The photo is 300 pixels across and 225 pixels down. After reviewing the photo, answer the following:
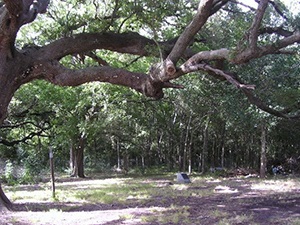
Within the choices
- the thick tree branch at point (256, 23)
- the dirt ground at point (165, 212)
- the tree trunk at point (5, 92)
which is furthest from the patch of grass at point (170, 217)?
the thick tree branch at point (256, 23)

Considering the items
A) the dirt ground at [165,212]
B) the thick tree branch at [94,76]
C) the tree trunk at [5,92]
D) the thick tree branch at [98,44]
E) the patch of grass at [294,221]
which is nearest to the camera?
the patch of grass at [294,221]

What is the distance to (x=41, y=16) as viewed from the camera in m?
12.3

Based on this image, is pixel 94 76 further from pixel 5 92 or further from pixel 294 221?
pixel 294 221

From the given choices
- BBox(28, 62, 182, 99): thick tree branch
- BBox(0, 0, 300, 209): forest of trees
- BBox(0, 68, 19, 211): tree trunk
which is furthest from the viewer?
BBox(28, 62, 182, 99): thick tree branch

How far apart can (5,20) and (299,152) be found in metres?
22.0

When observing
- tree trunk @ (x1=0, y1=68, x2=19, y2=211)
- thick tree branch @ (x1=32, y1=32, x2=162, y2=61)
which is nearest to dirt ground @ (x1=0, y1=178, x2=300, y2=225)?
tree trunk @ (x1=0, y1=68, x2=19, y2=211)

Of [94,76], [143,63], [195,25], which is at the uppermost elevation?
[143,63]

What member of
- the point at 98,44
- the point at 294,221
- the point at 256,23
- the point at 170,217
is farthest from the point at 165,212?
the point at 98,44

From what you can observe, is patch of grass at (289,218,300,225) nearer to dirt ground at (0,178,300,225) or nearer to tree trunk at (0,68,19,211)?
dirt ground at (0,178,300,225)

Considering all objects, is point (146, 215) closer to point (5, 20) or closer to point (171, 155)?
point (5, 20)

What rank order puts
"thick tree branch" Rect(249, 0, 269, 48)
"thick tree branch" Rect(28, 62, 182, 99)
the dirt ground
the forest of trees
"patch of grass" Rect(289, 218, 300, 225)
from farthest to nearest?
"thick tree branch" Rect(28, 62, 182, 99) < the forest of trees < the dirt ground < "patch of grass" Rect(289, 218, 300, 225) < "thick tree branch" Rect(249, 0, 269, 48)

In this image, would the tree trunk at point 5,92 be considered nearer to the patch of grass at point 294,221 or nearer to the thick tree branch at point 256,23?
the thick tree branch at point 256,23

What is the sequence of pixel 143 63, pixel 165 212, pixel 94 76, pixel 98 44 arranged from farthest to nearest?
pixel 143 63, pixel 98 44, pixel 94 76, pixel 165 212

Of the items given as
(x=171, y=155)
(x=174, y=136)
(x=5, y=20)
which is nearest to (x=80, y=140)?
(x=174, y=136)
